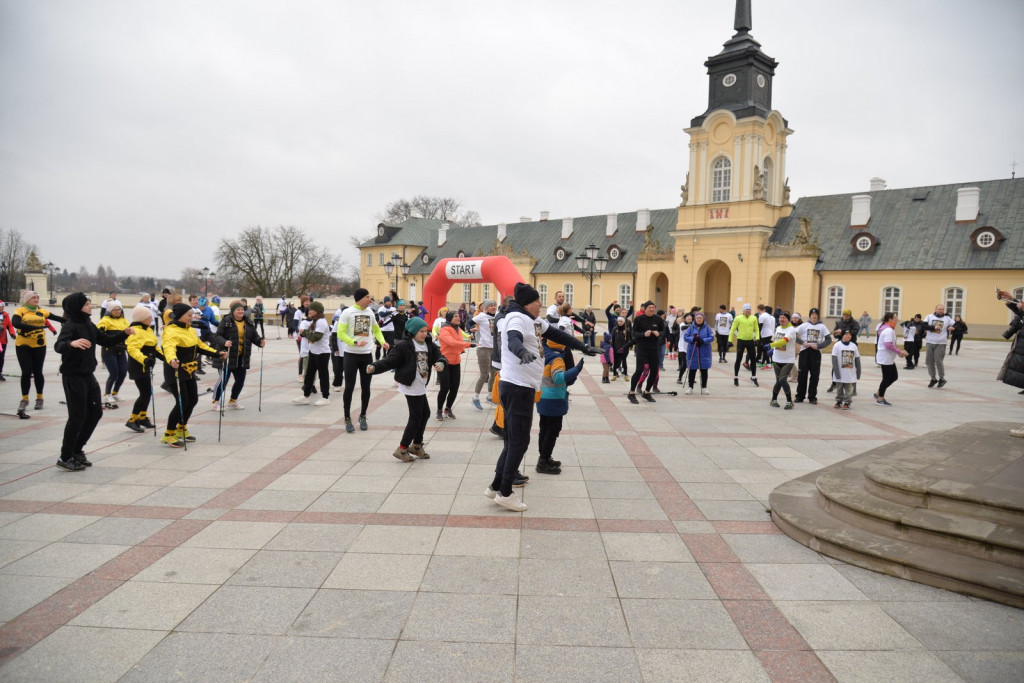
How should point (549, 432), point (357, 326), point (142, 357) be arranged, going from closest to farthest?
point (549, 432)
point (142, 357)
point (357, 326)

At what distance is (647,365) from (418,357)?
19.3ft

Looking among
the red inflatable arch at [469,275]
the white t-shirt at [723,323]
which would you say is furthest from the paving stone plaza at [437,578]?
the white t-shirt at [723,323]

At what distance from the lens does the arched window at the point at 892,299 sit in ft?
116

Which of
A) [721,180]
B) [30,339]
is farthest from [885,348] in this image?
[721,180]

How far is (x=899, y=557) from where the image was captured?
4.32 meters

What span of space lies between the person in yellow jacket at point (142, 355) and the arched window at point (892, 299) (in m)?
37.4

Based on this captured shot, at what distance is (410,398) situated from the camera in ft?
24.0

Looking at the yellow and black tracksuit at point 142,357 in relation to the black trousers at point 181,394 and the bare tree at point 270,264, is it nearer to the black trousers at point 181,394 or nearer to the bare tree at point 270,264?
the black trousers at point 181,394

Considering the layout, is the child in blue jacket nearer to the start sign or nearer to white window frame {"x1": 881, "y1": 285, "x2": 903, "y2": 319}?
the start sign

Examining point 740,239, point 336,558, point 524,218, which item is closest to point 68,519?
point 336,558

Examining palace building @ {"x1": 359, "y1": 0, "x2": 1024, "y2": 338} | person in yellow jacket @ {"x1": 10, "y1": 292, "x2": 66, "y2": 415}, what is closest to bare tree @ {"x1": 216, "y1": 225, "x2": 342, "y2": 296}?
palace building @ {"x1": 359, "y1": 0, "x2": 1024, "y2": 338}

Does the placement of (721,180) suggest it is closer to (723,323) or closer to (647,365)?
(723,323)

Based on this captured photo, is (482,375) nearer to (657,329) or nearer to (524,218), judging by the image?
(657,329)

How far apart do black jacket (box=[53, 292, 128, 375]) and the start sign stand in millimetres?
9786
